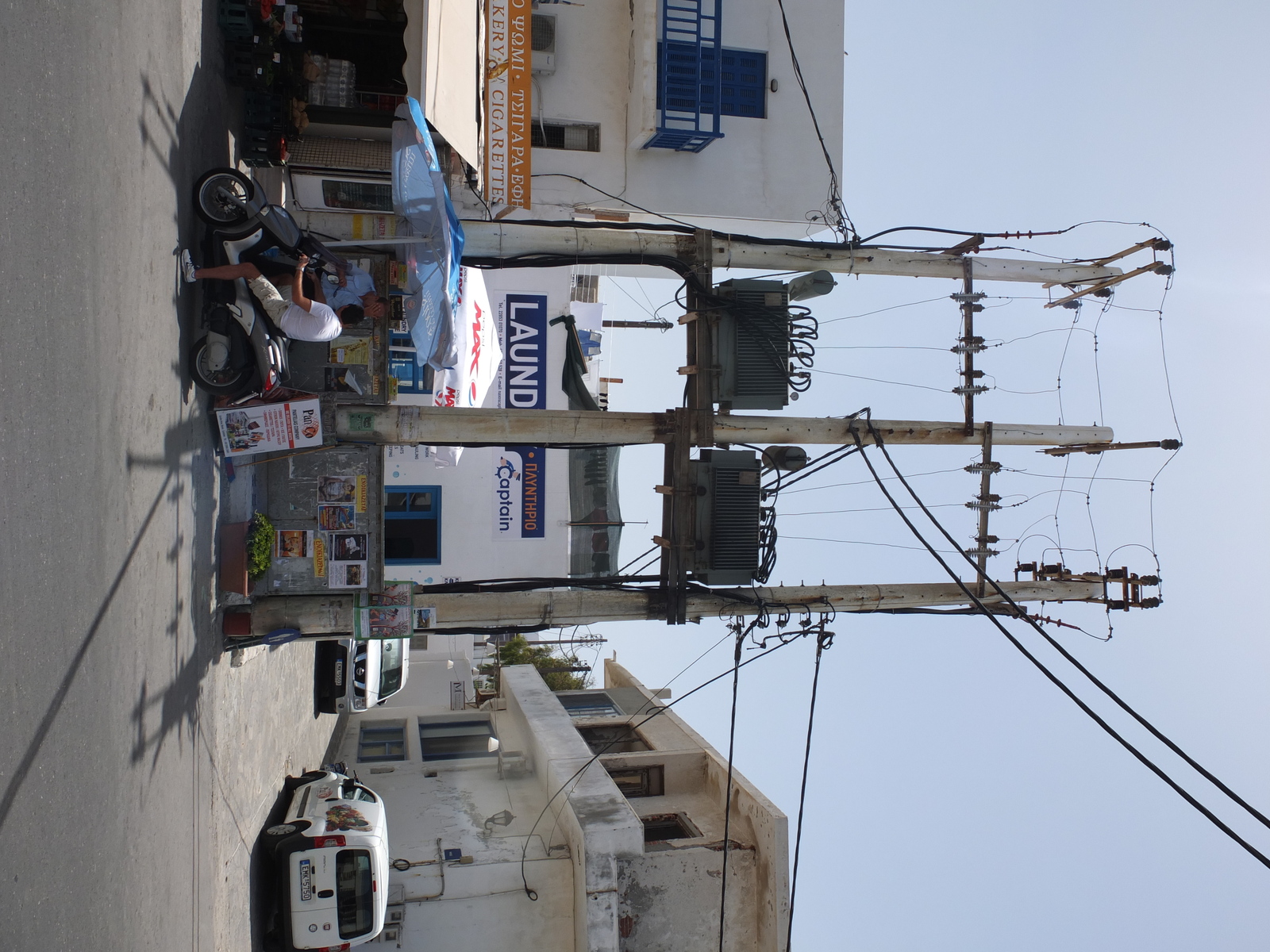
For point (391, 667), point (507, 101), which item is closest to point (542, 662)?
point (391, 667)

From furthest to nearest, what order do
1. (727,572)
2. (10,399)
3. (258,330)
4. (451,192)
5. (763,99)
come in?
(763,99) → (451,192) → (727,572) → (258,330) → (10,399)

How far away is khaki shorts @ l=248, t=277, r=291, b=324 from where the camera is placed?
8305 millimetres

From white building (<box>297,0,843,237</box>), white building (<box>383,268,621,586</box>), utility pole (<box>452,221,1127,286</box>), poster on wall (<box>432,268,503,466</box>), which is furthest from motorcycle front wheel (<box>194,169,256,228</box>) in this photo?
white building (<box>383,268,621,586</box>)

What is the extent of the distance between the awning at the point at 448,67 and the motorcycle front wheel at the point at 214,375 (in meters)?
3.74

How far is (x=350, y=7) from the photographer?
530 inches

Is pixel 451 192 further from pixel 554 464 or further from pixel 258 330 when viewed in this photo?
pixel 258 330

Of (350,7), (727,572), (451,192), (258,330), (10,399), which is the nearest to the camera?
(10,399)

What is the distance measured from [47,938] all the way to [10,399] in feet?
11.5

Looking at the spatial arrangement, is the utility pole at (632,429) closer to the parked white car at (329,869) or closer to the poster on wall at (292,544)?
the poster on wall at (292,544)

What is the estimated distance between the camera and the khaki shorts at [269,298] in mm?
8305

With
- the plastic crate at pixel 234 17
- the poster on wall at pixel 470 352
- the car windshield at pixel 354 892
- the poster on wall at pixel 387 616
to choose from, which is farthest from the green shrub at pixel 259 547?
the plastic crate at pixel 234 17

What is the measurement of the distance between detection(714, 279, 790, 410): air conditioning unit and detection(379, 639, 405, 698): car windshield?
33.3 ft

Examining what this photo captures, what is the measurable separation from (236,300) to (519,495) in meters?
8.86

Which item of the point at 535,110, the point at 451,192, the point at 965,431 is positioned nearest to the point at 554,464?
the point at 451,192
